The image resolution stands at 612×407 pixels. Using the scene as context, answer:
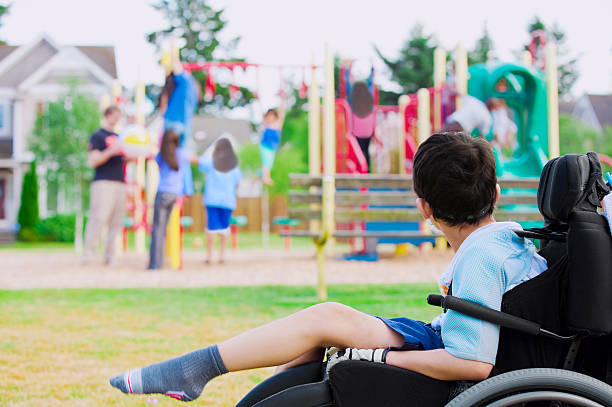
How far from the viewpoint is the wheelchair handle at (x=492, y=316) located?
4.82 ft

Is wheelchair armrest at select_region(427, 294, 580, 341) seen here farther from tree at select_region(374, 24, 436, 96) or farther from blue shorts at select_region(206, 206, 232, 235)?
tree at select_region(374, 24, 436, 96)

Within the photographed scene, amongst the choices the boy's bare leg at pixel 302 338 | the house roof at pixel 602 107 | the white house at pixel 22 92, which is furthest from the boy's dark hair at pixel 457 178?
the house roof at pixel 602 107

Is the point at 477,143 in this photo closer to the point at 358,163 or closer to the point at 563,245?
the point at 563,245

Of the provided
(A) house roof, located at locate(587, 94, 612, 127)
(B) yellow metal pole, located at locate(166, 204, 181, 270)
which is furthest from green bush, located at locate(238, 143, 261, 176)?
(A) house roof, located at locate(587, 94, 612, 127)

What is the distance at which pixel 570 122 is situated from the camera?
89.4ft

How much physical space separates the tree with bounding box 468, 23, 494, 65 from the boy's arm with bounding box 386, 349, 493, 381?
34.1 m

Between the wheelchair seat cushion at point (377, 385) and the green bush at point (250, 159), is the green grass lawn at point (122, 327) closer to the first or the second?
the wheelchair seat cushion at point (377, 385)

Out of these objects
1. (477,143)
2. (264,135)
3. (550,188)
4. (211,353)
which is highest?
(264,135)

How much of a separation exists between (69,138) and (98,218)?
418 inches

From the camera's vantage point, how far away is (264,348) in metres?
1.68

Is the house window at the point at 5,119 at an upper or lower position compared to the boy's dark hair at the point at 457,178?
upper

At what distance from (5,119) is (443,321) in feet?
81.7

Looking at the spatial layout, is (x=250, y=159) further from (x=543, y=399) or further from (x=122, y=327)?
(x=543, y=399)

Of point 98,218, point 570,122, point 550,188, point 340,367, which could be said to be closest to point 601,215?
point 550,188
